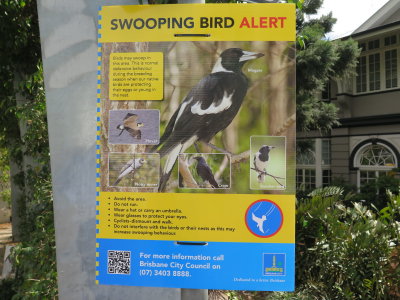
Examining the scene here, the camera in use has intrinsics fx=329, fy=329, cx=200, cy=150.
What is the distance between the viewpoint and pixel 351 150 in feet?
49.4

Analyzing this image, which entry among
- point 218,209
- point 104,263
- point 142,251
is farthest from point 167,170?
point 104,263

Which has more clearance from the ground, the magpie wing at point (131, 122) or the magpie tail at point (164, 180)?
the magpie wing at point (131, 122)

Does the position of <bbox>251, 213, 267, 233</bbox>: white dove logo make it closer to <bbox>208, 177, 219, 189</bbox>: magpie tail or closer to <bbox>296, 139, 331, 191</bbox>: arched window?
<bbox>208, 177, 219, 189</bbox>: magpie tail

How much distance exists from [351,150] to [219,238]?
15.3 m

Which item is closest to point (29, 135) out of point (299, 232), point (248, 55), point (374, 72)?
point (248, 55)

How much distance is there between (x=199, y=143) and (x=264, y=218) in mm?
415

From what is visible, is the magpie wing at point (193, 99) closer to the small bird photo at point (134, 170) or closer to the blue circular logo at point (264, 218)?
the small bird photo at point (134, 170)

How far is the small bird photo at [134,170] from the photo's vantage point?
141cm

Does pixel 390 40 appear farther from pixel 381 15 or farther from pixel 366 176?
pixel 366 176

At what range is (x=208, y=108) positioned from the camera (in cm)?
140

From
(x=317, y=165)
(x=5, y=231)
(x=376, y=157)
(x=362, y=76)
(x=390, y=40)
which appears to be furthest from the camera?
(x=317, y=165)

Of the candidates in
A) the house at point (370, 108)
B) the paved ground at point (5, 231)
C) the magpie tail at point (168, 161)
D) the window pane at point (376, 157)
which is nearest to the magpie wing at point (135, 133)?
the magpie tail at point (168, 161)

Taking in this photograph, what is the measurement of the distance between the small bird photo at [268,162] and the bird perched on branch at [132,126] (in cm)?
48

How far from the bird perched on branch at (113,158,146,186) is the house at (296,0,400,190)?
14.3m
